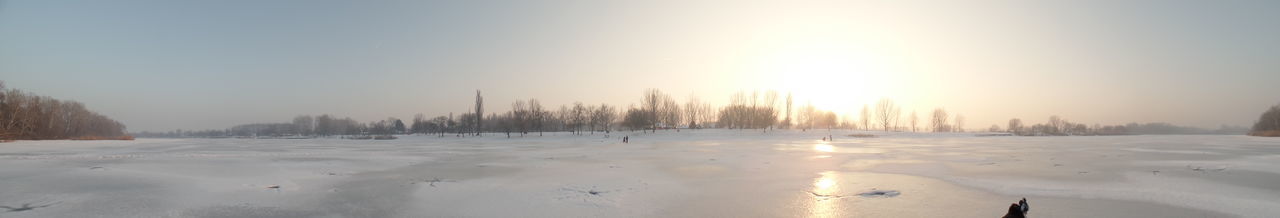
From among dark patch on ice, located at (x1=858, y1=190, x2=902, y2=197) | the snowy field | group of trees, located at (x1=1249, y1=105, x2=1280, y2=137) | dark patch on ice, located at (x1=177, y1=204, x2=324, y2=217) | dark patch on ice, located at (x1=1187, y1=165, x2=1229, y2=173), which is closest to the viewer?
dark patch on ice, located at (x1=177, y1=204, x2=324, y2=217)

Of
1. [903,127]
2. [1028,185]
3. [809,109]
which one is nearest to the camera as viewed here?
[1028,185]

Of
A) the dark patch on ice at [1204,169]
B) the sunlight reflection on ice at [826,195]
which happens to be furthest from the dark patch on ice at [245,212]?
the dark patch on ice at [1204,169]

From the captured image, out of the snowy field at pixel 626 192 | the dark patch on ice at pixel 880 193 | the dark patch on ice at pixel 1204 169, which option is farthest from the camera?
the dark patch on ice at pixel 1204 169

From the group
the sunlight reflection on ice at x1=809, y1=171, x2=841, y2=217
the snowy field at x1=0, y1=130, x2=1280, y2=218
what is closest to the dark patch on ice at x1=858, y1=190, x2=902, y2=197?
the snowy field at x1=0, y1=130, x2=1280, y2=218

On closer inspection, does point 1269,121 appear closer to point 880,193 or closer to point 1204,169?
point 1204,169

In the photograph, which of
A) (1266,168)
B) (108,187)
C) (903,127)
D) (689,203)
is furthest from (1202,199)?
(903,127)

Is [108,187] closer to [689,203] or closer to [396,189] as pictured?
[396,189]

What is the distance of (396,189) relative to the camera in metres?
9.16

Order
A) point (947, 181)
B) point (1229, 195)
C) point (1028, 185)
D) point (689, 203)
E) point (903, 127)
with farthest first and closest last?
point (903, 127) < point (947, 181) < point (1028, 185) < point (1229, 195) < point (689, 203)

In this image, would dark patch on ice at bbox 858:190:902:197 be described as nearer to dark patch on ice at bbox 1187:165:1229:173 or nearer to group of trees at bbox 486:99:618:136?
dark patch on ice at bbox 1187:165:1229:173

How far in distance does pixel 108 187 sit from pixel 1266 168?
2480 cm

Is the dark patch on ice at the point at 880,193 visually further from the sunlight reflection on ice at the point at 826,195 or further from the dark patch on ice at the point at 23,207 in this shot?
the dark patch on ice at the point at 23,207

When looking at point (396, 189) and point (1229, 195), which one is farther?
point (396, 189)

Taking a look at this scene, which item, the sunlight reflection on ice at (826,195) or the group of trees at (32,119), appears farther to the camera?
the group of trees at (32,119)
